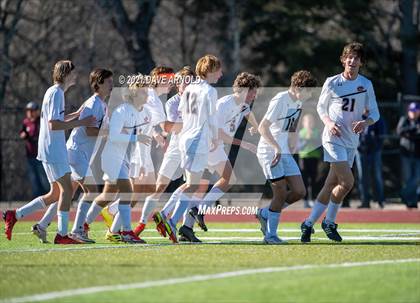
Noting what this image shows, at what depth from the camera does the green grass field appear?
8.20 meters

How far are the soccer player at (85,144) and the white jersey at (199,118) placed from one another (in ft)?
3.73

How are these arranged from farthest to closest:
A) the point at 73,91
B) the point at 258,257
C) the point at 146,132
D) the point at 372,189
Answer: the point at 73,91 → the point at 372,189 → the point at 146,132 → the point at 258,257

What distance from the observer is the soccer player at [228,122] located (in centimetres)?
1321

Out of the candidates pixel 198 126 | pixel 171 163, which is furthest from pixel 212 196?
pixel 198 126

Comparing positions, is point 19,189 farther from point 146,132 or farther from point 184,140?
point 184,140

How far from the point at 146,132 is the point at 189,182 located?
184 cm

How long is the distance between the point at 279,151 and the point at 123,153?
75.7 inches

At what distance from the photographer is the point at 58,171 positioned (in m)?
12.6

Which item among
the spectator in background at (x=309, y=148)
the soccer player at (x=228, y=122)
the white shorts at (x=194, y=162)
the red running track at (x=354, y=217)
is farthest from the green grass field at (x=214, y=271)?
the spectator in background at (x=309, y=148)

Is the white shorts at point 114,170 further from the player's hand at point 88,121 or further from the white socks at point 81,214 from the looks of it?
the white socks at point 81,214

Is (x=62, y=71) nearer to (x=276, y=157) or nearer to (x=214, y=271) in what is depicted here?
(x=276, y=157)

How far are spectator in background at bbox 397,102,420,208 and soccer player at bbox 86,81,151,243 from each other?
9257 mm

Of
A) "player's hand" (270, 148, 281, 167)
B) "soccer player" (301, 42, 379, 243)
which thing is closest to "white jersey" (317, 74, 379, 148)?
"soccer player" (301, 42, 379, 243)

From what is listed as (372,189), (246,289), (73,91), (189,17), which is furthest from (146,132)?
(189,17)
